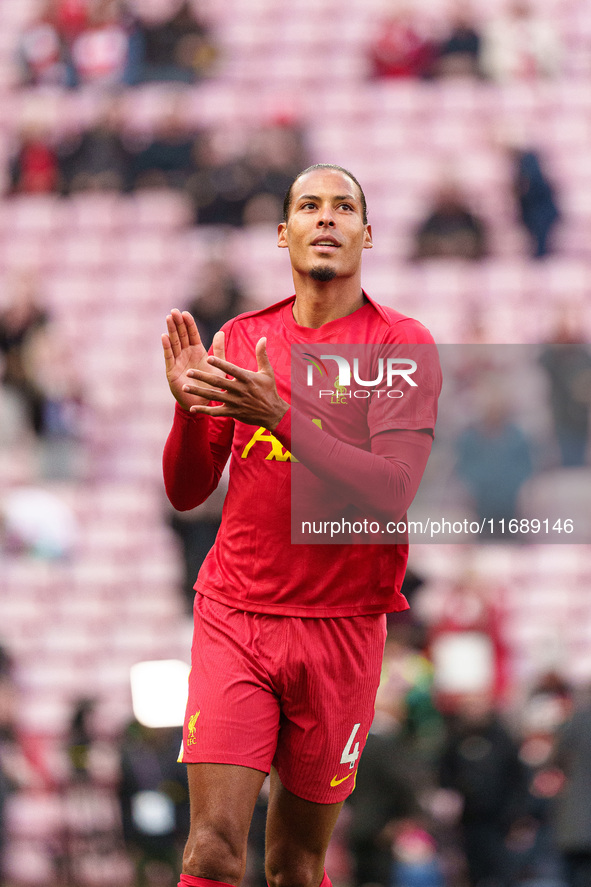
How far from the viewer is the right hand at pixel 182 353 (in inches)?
133

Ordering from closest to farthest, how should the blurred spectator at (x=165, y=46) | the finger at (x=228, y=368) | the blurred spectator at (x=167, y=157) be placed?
1. the finger at (x=228, y=368)
2. the blurred spectator at (x=167, y=157)
3. the blurred spectator at (x=165, y=46)

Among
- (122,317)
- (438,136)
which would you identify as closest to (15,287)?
(122,317)

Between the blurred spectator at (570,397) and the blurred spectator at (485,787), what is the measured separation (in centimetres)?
283

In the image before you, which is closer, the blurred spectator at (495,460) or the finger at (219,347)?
the finger at (219,347)

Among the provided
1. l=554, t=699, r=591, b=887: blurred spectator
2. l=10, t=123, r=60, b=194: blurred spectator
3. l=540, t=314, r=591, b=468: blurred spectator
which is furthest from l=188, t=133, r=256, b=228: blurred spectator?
l=554, t=699, r=591, b=887: blurred spectator

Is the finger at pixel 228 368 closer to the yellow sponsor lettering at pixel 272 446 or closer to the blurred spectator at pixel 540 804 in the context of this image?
the yellow sponsor lettering at pixel 272 446

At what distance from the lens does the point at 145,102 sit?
13.1 m

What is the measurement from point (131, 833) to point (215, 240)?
239 inches

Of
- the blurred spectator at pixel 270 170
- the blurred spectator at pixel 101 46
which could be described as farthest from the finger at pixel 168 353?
the blurred spectator at pixel 101 46

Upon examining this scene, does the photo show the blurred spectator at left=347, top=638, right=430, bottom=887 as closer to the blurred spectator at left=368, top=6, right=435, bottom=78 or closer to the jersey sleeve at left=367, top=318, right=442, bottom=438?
the jersey sleeve at left=367, top=318, right=442, bottom=438

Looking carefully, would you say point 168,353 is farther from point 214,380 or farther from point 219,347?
point 214,380

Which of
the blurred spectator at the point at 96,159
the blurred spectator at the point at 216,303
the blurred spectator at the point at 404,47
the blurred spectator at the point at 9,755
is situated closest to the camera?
the blurred spectator at the point at 9,755

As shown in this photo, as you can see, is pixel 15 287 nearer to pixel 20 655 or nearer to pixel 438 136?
pixel 20 655

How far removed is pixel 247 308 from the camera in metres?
10.0
